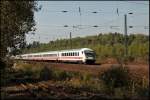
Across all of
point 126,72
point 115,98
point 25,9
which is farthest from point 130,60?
point 115,98

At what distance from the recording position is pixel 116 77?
84.8ft

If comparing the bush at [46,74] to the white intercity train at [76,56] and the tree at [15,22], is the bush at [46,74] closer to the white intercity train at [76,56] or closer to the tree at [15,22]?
the tree at [15,22]

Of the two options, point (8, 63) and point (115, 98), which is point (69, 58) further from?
point (115, 98)

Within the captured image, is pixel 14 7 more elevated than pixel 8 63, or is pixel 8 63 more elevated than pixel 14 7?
pixel 14 7

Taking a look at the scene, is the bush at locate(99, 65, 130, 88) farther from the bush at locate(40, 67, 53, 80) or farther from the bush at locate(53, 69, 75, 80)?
the bush at locate(40, 67, 53, 80)

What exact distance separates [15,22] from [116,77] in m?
7.34

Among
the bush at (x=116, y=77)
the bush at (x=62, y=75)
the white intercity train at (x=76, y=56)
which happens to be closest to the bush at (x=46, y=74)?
the bush at (x=62, y=75)

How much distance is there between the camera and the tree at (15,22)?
858 inches

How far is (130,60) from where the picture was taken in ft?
193

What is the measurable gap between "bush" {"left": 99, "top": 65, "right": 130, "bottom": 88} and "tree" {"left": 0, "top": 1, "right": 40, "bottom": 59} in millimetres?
5595

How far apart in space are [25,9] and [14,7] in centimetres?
108

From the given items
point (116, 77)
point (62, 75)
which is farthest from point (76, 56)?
point (116, 77)

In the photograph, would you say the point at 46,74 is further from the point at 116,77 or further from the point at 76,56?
the point at 76,56

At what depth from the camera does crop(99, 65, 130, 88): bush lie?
82.0 ft
